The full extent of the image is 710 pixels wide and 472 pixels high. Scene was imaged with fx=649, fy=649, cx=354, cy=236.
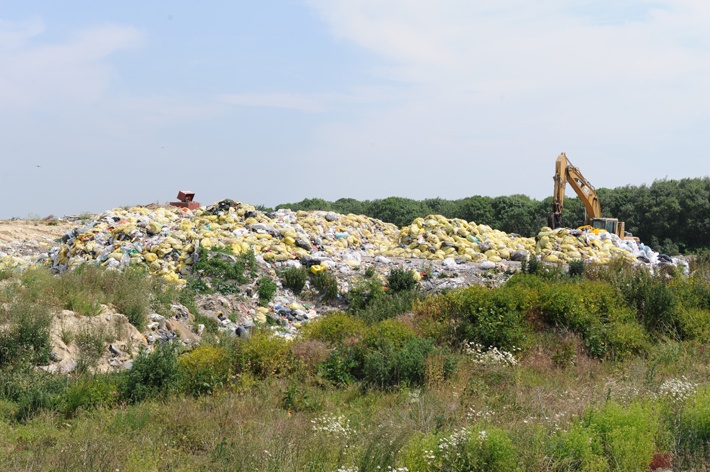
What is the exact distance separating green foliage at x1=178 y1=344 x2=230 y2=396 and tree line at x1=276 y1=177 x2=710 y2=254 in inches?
1081

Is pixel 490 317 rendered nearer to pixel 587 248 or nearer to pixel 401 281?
pixel 401 281

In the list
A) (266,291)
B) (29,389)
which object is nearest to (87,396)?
(29,389)

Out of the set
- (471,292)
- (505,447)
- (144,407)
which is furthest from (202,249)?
(505,447)

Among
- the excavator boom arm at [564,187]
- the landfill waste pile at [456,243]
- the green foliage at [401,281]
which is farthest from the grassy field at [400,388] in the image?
the excavator boom arm at [564,187]

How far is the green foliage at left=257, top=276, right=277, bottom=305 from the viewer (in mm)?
13850

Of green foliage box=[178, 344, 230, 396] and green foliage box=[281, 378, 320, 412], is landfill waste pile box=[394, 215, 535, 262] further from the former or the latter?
green foliage box=[281, 378, 320, 412]

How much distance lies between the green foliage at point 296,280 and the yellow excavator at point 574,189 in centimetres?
1247

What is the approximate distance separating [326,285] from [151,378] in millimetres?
7536

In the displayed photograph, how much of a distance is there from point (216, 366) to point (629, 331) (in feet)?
Answer: 18.9

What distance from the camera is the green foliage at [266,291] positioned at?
1385cm

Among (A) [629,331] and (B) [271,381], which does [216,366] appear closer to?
(B) [271,381]

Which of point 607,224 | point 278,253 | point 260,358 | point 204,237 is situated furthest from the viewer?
point 607,224

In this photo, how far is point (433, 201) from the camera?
4662 cm

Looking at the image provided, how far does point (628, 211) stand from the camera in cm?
3491
